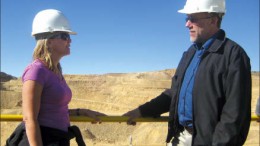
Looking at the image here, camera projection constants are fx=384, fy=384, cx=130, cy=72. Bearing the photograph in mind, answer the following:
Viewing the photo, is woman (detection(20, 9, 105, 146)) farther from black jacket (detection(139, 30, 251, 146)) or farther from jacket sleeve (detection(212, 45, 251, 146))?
jacket sleeve (detection(212, 45, 251, 146))

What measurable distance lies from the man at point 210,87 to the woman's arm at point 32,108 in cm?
117

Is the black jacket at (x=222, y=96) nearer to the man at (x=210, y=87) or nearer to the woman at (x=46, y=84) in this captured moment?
the man at (x=210, y=87)

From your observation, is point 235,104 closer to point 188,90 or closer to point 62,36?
point 188,90

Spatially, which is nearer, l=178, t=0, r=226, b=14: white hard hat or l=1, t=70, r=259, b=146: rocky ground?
l=178, t=0, r=226, b=14: white hard hat

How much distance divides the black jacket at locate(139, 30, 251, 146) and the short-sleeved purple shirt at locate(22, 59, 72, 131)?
1.04m

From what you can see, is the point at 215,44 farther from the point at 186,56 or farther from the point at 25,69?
the point at 25,69

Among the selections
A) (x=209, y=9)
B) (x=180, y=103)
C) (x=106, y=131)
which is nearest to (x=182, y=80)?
(x=180, y=103)

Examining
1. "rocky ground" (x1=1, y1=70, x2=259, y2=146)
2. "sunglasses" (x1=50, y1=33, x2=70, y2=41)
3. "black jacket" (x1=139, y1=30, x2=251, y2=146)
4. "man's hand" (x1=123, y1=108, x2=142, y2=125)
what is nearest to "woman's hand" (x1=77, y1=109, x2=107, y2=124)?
"man's hand" (x1=123, y1=108, x2=142, y2=125)

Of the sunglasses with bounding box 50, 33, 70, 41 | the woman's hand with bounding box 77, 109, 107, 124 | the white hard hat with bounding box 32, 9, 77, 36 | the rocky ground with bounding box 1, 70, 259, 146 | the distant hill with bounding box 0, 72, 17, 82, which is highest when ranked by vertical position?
the white hard hat with bounding box 32, 9, 77, 36

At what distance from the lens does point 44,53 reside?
2.98 meters

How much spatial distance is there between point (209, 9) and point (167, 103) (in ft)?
3.51

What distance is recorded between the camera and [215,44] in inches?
121

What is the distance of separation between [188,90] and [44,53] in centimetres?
118

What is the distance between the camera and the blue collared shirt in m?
3.11
